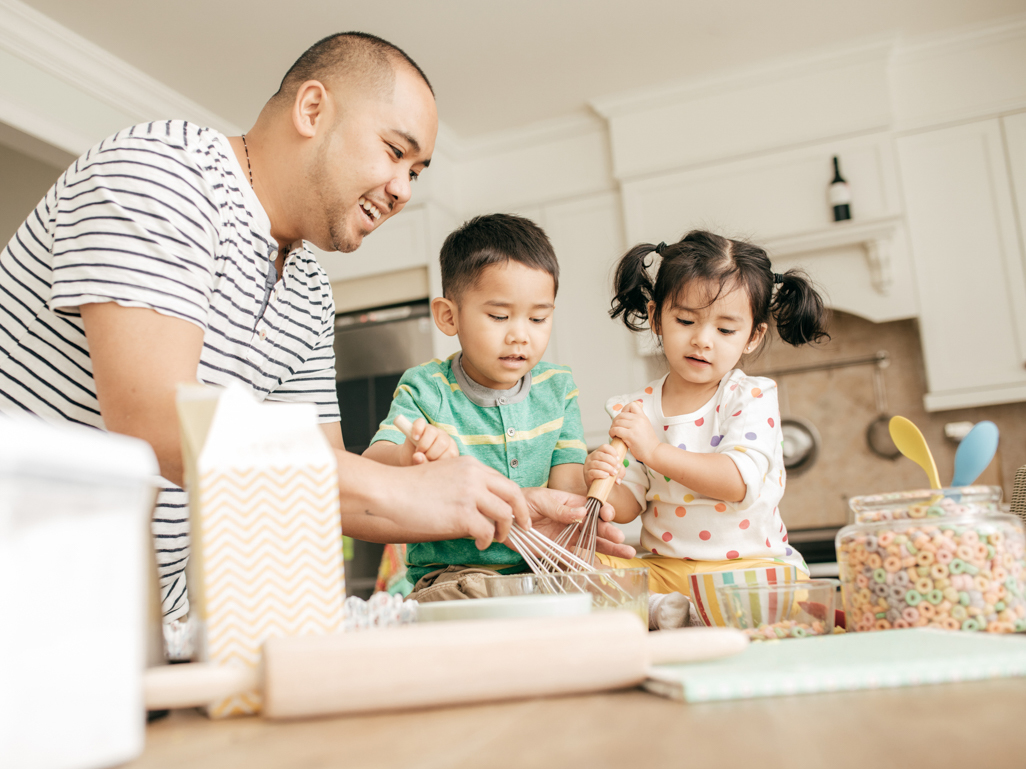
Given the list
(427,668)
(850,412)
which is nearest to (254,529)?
(427,668)

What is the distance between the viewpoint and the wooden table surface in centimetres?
30

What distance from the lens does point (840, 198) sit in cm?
309

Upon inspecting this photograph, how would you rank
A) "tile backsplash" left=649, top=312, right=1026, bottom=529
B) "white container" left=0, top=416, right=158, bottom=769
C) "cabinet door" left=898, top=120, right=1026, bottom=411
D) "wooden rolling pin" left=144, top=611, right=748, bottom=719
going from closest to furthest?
1. "white container" left=0, top=416, right=158, bottom=769
2. "wooden rolling pin" left=144, top=611, right=748, bottom=719
3. "cabinet door" left=898, top=120, right=1026, bottom=411
4. "tile backsplash" left=649, top=312, right=1026, bottom=529

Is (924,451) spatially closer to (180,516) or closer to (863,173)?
(180,516)

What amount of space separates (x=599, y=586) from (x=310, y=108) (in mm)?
804

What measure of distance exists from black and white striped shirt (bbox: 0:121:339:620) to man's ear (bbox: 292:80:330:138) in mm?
126

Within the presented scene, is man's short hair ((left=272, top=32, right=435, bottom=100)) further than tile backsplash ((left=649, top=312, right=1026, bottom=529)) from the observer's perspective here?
No

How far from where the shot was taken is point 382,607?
0.59 meters

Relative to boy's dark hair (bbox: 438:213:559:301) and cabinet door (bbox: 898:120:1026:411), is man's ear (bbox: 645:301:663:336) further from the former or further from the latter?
cabinet door (bbox: 898:120:1026:411)

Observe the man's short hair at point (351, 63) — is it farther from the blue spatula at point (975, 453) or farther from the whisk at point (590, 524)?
the blue spatula at point (975, 453)

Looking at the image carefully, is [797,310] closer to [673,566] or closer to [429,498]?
[673,566]

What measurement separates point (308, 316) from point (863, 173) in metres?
2.69

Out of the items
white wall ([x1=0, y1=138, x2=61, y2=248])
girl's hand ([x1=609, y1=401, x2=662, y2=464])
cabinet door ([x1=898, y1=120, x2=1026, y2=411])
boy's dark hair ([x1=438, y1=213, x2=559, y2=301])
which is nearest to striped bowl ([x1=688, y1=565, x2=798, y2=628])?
girl's hand ([x1=609, y1=401, x2=662, y2=464])

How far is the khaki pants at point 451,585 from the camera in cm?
76
